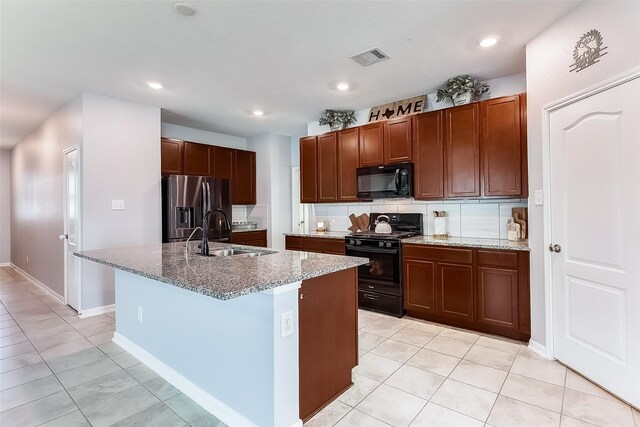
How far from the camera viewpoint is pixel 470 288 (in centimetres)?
309

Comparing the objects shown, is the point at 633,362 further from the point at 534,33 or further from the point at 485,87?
the point at 485,87

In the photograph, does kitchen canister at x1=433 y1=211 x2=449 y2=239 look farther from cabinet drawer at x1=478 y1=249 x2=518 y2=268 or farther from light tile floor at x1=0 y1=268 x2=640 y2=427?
light tile floor at x1=0 y1=268 x2=640 y2=427

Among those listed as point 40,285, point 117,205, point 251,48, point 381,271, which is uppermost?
point 251,48

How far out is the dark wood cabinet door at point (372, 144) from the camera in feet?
13.1

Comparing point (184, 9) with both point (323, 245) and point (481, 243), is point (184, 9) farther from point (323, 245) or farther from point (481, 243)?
point (481, 243)

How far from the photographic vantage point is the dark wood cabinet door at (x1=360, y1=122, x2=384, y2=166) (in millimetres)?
4004

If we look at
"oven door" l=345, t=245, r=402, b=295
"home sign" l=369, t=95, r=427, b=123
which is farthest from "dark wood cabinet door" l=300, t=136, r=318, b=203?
"oven door" l=345, t=245, r=402, b=295

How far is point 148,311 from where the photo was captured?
2.54 m

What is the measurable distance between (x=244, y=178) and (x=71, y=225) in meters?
2.58

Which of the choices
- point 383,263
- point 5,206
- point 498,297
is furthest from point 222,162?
point 5,206

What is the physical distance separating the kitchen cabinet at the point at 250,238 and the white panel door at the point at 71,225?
197cm

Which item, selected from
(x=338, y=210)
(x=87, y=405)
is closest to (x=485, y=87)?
(x=338, y=210)

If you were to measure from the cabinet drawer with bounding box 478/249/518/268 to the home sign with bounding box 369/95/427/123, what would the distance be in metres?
1.84

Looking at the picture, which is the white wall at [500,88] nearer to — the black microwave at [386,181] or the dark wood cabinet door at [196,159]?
the black microwave at [386,181]
